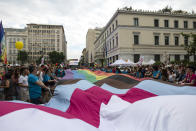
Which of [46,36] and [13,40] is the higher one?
[46,36]

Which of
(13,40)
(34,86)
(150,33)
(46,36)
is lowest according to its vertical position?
(34,86)

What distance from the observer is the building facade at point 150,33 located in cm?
3375

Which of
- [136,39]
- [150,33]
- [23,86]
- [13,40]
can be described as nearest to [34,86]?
[23,86]

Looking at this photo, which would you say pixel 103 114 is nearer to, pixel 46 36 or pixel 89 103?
pixel 89 103

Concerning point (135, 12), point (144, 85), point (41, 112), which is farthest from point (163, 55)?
point (41, 112)

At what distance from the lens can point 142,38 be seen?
114 ft

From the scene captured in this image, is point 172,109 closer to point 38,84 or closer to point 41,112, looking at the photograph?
point 41,112

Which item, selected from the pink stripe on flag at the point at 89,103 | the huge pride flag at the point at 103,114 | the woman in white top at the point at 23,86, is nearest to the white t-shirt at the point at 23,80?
the woman in white top at the point at 23,86

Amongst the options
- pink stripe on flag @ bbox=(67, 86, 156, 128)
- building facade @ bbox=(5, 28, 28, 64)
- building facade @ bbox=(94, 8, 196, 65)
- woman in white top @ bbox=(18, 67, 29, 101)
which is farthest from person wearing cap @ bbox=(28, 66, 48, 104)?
building facade @ bbox=(5, 28, 28, 64)

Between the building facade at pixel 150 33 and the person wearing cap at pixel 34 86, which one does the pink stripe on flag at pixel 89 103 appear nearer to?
the person wearing cap at pixel 34 86

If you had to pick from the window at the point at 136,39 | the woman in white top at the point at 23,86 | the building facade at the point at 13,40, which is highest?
the building facade at the point at 13,40

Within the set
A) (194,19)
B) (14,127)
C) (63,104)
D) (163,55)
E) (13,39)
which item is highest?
(13,39)

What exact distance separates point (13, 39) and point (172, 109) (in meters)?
115

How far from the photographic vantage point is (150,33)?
3500 centimetres
